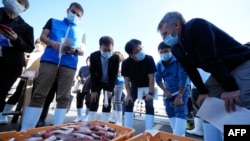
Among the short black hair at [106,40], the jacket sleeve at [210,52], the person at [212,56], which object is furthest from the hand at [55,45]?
the jacket sleeve at [210,52]

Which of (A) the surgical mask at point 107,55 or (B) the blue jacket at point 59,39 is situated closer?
(B) the blue jacket at point 59,39

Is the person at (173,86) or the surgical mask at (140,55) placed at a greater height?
the surgical mask at (140,55)

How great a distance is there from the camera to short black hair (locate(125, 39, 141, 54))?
2.85m

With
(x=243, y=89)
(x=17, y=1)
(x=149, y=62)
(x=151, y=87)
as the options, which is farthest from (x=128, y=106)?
(x=17, y=1)

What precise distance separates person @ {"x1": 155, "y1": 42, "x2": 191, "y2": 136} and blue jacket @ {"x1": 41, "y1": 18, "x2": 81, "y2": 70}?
135cm

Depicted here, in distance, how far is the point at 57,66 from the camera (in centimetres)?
241

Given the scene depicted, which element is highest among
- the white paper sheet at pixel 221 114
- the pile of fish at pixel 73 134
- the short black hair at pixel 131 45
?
the short black hair at pixel 131 45

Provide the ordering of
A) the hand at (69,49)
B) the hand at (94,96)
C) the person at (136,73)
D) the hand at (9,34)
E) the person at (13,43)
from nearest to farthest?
the hand at (9,34), the person at (13,43), the hand at (69,49), the person at (136,73), the hand at (94,96)

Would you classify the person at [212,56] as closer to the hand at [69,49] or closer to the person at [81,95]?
the hand at [69,49]

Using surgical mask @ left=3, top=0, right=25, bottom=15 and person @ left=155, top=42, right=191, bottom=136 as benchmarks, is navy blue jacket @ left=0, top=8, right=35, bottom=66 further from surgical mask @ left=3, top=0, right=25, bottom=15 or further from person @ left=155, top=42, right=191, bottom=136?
person @ left=155, top=42, right=191, bottom=136

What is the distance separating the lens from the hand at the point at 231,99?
1157mm

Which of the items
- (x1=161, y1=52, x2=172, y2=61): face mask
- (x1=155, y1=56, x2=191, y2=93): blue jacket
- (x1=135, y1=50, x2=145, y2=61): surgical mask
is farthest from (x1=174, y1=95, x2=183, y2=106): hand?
(x1=135, y1=50, x2=145, y2=61): surgical mask

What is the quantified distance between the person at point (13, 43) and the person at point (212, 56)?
6.07ft

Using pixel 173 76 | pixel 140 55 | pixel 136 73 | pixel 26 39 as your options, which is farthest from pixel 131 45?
pixel 26 39
